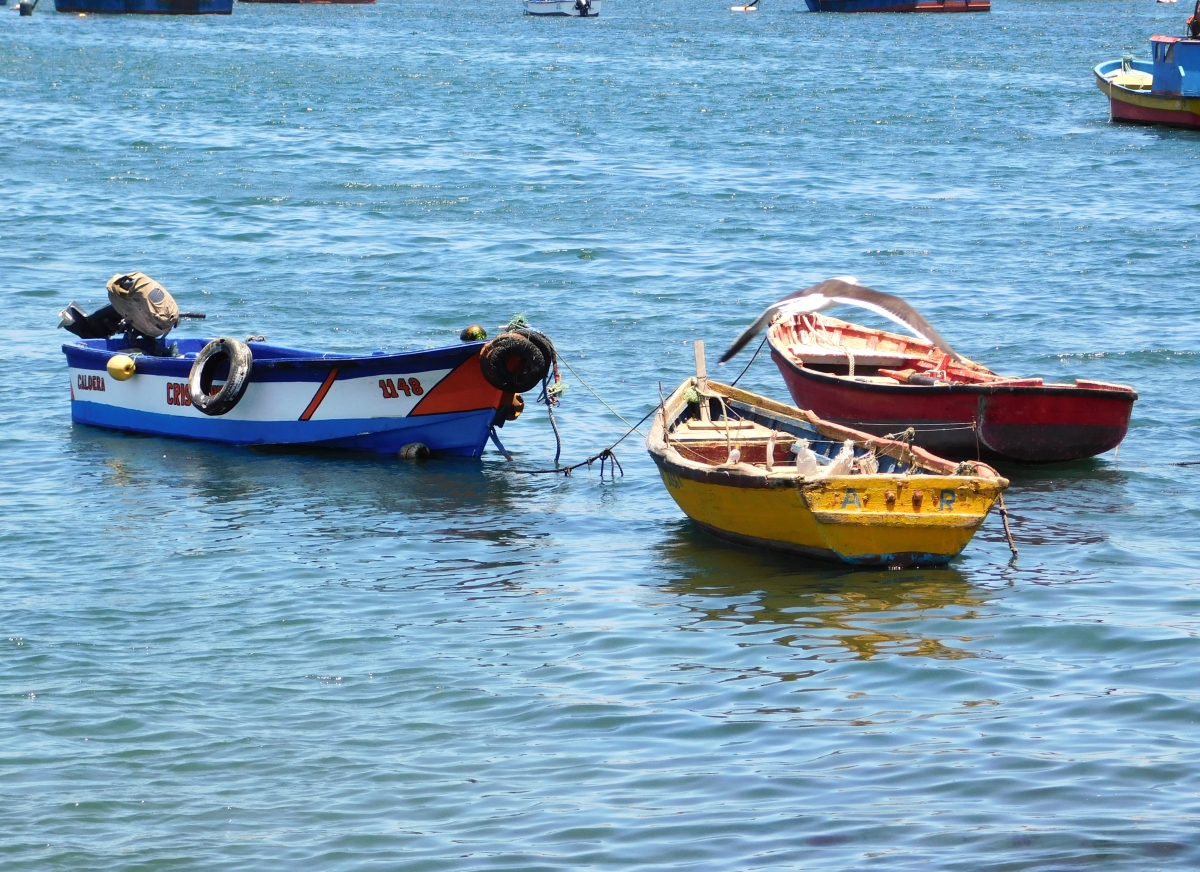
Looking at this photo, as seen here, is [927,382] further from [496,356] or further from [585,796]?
[585,796]

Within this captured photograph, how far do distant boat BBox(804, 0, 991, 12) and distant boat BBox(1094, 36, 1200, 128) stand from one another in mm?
54221

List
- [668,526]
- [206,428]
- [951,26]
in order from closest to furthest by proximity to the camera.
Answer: [668,526], [206,428], [951,26]

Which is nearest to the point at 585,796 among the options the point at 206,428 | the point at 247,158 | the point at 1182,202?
the point at 206,428

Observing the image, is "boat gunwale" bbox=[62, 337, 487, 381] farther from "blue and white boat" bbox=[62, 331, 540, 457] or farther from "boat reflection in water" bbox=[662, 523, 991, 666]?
"boat reflection in water" bbox=[662, 523, 991, 666]

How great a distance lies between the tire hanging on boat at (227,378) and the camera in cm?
1588

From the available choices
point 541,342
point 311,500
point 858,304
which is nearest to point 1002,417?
point 858,304

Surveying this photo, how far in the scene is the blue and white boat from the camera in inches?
613

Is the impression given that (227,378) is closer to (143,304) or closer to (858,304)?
(143,304)

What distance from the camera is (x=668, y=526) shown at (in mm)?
13773

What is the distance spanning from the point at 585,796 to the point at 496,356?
716 centimetres

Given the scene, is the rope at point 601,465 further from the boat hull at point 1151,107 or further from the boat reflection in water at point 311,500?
the boat hull at point 1151,107

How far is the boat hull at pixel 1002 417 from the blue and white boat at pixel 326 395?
11.1ft

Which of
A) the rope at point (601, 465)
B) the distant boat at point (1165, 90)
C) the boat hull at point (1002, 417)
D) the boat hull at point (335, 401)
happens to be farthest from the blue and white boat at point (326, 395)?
the distant boat at point (1165, 90)

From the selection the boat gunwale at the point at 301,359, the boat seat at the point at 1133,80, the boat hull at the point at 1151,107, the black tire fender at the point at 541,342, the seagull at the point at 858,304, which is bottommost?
the boat gunwale at the point at 301,359
